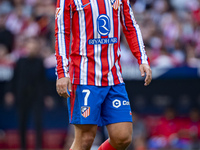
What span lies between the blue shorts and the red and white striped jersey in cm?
6

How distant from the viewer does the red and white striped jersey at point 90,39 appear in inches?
154

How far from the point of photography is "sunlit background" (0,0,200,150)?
333 inches

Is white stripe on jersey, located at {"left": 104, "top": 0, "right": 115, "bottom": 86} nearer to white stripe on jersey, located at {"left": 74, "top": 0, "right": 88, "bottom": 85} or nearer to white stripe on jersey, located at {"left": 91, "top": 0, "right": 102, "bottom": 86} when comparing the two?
white stripe on jersey, located at {"left": 91, "top": 0, "right": 102, "bottom": 86}

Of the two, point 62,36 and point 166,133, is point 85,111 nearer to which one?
point 62,36

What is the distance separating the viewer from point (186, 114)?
9.80m

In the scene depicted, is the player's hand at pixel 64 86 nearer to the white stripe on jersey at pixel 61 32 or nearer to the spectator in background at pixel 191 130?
the white stripe on jersey at pixel 61 32

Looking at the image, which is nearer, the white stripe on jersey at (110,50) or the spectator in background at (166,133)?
the white stripe on jersey at (110,50)

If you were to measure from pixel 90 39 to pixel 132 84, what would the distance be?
5.76 metres

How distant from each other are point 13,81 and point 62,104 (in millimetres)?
2005

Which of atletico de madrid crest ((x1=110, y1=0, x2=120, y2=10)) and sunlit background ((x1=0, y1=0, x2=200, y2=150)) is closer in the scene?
atletico de madrid crest ((x1=110, y1=0, x2=120, y2=10))

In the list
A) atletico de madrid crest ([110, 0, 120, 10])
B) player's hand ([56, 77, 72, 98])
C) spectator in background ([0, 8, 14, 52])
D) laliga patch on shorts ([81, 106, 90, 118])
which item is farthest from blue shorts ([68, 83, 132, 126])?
spectator in background ([0, 8, 14, 52])

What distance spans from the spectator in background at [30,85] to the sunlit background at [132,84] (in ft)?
0.06

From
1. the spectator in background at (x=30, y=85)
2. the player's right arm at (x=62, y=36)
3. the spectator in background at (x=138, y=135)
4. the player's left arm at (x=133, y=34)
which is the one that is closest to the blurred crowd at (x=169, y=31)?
the spectator in background at (x=138, y=135)

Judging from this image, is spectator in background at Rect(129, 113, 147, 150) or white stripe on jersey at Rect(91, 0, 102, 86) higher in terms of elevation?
white stripe on jersey at Rect(91, 0, 102, 86)
